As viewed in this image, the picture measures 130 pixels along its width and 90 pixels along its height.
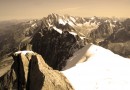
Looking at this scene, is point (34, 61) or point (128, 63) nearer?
point (34, 61)

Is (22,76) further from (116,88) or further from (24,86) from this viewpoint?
(116,88)

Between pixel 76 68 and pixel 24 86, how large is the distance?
1036cm

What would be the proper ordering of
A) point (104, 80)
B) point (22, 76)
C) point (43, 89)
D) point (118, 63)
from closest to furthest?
point (43, 89), point (104, 80), point (22, 76), point (118, 63)

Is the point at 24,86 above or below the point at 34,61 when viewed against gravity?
below

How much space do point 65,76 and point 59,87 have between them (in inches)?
225

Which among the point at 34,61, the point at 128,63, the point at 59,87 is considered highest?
the point at 34,61

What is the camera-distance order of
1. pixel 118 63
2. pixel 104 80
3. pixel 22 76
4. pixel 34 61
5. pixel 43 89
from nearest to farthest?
pixel 43 89 → pixel 34 61 → pixel 104 80 → pixel 22 76 → pixel 118 63

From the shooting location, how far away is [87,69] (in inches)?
1756

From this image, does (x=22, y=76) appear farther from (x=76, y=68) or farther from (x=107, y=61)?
(x=107, y=61)

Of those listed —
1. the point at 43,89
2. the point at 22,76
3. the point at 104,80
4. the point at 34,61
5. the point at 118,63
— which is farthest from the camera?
the point at 118,63

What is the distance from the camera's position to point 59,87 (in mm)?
33781

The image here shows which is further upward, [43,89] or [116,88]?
[43,89]

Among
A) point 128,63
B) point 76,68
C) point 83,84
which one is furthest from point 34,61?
point 128,63

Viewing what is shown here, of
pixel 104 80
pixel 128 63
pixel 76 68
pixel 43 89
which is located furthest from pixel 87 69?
pixel 43 89
